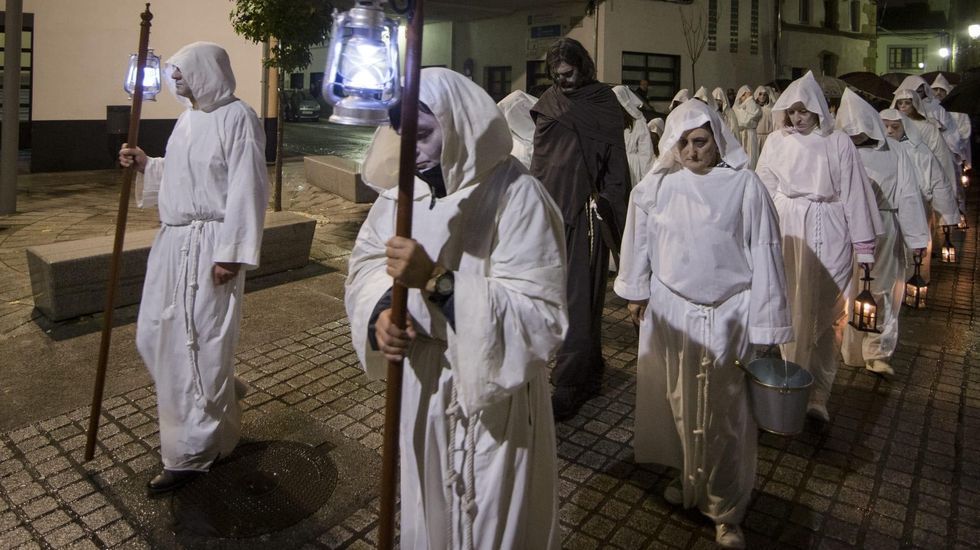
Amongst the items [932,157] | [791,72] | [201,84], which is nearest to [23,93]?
[201,84]

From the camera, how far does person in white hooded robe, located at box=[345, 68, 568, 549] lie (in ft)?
6.70

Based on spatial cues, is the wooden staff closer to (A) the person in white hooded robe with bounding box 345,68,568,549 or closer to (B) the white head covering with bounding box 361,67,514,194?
(A) the person in white hooded robe with bounding box 345,68,568,549

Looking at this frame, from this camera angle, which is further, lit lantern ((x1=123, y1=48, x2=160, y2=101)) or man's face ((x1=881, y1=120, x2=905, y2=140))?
man's face ((x1=881, y1=120, x2=905, y2=140))

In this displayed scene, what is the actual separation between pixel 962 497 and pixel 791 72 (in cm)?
2979

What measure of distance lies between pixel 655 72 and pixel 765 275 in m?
22.6

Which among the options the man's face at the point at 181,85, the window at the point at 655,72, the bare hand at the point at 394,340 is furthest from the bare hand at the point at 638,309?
the window at the point at 655,72

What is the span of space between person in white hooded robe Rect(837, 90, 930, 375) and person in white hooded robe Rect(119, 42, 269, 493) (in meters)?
4.51

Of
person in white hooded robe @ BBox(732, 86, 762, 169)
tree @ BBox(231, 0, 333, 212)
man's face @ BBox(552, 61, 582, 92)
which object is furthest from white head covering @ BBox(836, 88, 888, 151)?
person in white hooded robe @ BBox(732, 86, 762, 169)

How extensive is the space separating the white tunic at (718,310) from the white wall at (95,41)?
44.2 feet

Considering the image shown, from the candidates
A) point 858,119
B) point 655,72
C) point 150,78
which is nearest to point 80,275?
point 150,78

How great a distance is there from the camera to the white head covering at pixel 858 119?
5656 mm

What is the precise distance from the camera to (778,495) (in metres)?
3.81

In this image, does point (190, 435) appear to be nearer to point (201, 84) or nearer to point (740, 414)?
point (201, 84)

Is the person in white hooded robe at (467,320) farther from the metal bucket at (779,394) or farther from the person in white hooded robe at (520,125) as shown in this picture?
the person in white hooded robe at (520,125)
